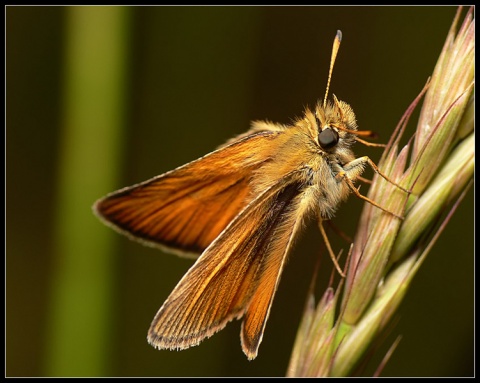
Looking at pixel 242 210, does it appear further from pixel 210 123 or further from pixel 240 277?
pixel 210 123

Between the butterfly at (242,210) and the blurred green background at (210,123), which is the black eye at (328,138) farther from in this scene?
the blurred green background at (210,123)

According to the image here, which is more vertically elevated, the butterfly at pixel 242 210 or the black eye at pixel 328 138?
the black eye at pixel 328 138

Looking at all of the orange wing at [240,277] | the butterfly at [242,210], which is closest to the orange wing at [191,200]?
the butterfly at [242,210]

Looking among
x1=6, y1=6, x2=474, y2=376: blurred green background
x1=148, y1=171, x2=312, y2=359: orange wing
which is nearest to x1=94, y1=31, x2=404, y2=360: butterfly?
x1=148, y1=171, x2=312, y2=359: orange wing

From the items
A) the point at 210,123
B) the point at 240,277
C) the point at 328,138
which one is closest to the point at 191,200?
the point at 240,277

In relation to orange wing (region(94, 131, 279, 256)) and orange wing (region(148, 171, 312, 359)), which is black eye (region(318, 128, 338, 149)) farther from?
orange wing (region(94, 131, 279, 256))

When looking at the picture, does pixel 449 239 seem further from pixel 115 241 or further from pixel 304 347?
pixel 115 241
